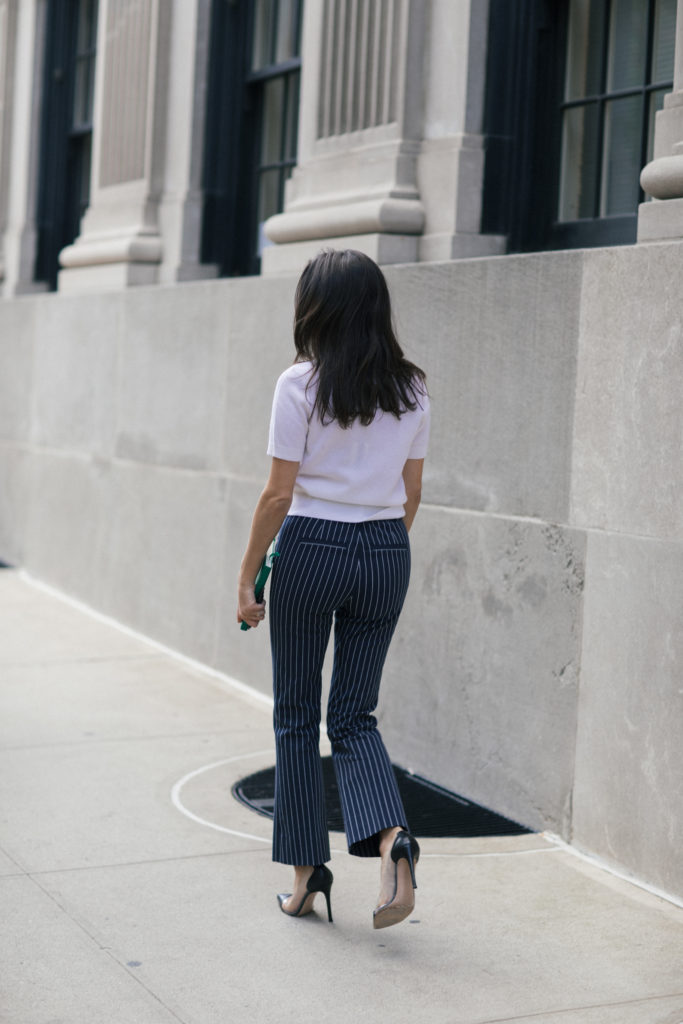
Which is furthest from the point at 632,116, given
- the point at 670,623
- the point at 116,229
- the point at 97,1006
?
the point at 116,229

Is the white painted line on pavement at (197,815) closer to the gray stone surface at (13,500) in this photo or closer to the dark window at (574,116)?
the dark window at (574,116)

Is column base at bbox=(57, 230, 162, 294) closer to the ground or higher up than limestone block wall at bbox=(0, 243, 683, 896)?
higher up

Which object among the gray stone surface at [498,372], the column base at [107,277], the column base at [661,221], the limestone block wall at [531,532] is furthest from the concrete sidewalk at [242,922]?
the column base at [107,277]

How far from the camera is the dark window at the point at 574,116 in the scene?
5848 millimetres

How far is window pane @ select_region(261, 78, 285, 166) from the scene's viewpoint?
8.88 m

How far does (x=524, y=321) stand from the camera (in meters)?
5.39

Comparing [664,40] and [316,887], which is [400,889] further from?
[664,40]

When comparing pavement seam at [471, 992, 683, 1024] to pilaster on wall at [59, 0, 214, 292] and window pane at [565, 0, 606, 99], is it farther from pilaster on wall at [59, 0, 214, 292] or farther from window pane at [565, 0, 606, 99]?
pilaster on wall at [59, 0, 214, 292]

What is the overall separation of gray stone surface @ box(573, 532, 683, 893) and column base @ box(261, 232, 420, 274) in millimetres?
2225

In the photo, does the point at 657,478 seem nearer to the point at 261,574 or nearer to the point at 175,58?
the point at 261,574

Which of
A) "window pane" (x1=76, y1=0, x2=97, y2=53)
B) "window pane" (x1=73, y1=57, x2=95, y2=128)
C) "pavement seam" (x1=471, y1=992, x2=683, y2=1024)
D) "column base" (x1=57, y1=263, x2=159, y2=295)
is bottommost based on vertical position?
"pavement seam" (x1=471, y1=992, x2=683, y2=1024)

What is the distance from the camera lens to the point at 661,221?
4.90 metres

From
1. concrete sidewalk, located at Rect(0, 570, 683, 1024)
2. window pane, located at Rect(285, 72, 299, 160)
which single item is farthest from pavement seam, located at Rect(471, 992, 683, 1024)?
window pane, located at Rect(285, 72, 299, 160)

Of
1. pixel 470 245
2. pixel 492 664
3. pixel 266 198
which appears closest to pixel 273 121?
pixel 266 198
